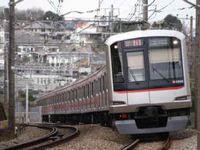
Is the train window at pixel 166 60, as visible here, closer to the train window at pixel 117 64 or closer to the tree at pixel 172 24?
the train window at pixel 117 64

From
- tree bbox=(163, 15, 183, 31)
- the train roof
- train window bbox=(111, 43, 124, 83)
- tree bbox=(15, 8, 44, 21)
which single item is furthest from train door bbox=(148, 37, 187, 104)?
tree bbox=(15, 8, 44, 21)

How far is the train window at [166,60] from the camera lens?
56.2ft

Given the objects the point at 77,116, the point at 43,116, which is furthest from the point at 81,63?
the point at 77,116

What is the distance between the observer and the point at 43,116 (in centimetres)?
5900

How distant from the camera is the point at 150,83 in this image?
17.0m

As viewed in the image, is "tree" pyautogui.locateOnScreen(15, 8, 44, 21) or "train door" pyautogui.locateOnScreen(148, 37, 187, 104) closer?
"train door" pyautogui.locateOnScreen(148, 37, 187, 104)

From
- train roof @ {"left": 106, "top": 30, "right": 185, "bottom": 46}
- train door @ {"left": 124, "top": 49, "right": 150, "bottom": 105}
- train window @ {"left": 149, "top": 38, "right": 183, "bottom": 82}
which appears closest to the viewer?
train door @ {"left": 124, "top": 49, "right": 150, "bottom": 105}

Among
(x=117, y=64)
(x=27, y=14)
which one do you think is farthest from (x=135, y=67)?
(x=27, y=14)

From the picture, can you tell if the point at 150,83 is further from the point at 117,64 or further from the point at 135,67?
the point at 117,64

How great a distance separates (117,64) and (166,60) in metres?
1.42

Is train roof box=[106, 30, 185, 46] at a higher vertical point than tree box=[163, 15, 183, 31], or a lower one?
lower

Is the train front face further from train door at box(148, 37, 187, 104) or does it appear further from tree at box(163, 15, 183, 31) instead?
tree at box(163, 15, 183, 31)

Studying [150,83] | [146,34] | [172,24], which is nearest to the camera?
[150,83]

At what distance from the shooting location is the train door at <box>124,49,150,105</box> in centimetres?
1697
